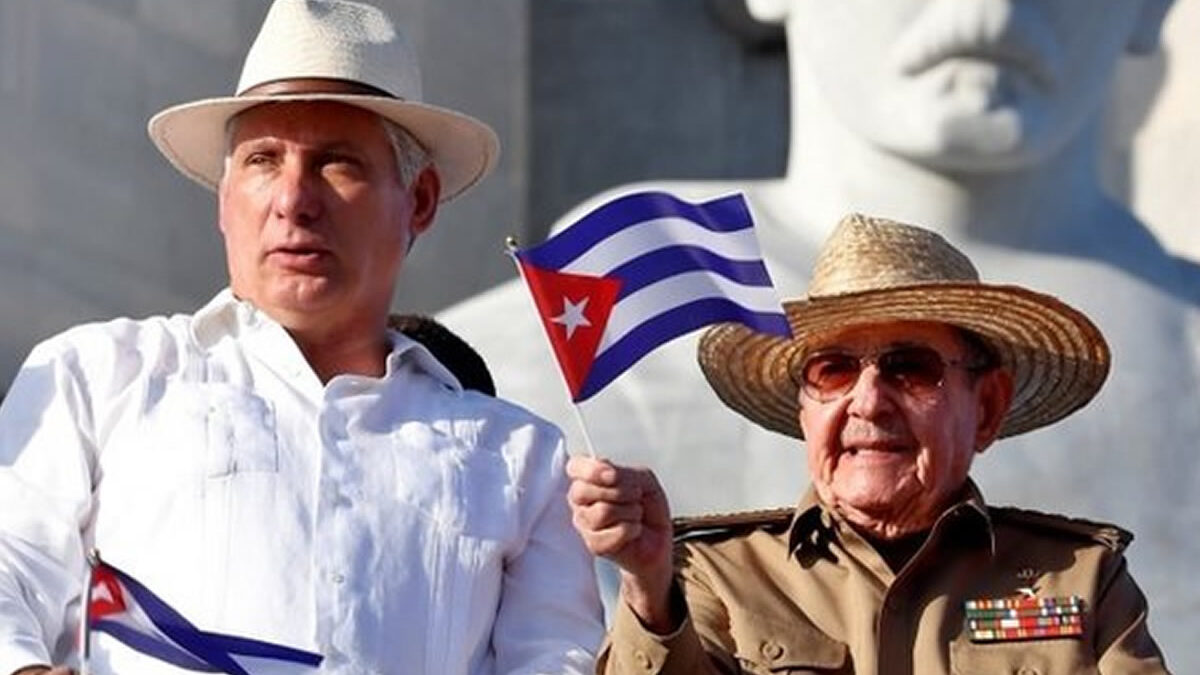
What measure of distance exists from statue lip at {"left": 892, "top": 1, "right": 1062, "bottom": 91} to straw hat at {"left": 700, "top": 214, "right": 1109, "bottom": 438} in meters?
2.98

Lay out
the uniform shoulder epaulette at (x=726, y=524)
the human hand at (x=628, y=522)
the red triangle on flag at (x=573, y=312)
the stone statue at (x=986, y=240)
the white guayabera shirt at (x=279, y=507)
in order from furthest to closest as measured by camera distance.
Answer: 1. the stone statue at (x=986, y=240)
2. the uniform shoulder epaulette at (x=726, y=524)
3. the red triangle on flag at (x=573, y=312)
4. the white guayabera shirt at (x=279, y=507)
5. the human hand at (x=628, y=522)

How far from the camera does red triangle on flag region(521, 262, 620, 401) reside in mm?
4723

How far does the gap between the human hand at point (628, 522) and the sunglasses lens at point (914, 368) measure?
0.45m

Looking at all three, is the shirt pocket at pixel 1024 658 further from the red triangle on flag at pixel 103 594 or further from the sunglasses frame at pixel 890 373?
the red triangle on flag at pixel 103 594

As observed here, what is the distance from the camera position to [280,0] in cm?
499

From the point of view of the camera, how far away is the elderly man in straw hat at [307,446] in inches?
181

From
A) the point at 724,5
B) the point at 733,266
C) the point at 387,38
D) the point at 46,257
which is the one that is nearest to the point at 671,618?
the point at 733,266

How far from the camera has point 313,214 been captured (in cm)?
473

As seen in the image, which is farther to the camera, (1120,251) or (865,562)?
(1120,251)

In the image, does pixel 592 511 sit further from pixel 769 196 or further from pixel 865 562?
pixel 769 196

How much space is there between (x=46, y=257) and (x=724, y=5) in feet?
7.73

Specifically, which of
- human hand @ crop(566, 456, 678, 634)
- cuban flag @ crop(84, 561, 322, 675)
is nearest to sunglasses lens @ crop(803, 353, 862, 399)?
human hand @ crop(566, 456, 678, 634)

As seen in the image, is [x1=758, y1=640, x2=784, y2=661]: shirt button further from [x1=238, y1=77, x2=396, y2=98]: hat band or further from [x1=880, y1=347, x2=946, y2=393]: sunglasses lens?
[x1=238, y1=77, x2=396, y2=98]: hat band

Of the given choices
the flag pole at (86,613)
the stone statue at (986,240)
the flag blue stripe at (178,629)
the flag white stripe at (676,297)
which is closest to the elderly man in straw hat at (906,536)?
the flag white stripe at (676,297)
